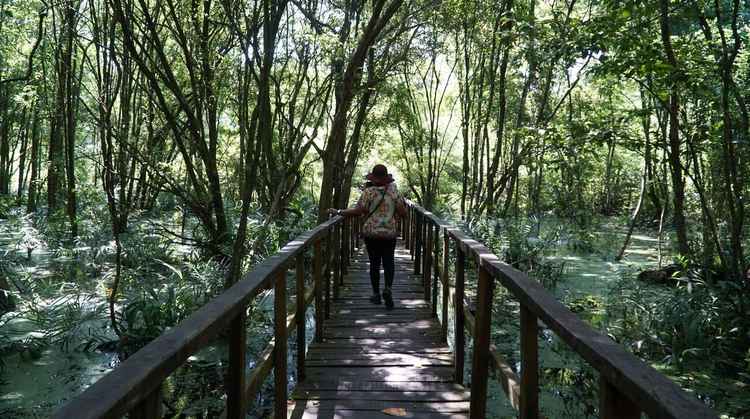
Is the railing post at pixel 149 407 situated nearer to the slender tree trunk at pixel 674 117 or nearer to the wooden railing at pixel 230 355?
the wooden railing at pixel 230 355

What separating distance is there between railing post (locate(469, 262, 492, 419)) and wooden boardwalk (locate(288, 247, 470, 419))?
0.37 metres

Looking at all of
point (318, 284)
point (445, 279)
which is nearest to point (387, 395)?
point (318, 284)

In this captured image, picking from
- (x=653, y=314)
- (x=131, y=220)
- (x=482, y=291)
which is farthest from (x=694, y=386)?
(x=131, y=220)

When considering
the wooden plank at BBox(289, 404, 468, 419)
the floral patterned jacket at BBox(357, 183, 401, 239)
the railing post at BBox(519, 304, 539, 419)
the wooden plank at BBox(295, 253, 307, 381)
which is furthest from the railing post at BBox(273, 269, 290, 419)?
the floral patterned jacket at BBox(357, 183, 401, 239)

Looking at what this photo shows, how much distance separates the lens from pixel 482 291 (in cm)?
297

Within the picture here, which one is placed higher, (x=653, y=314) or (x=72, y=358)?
(x=653, y=314)

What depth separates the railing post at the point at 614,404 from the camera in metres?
1.43

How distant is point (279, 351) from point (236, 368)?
941mm

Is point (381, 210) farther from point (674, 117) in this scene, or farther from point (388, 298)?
point (674, 117)

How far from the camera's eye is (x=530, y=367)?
2.19 metres

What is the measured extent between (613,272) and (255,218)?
21.8 feet

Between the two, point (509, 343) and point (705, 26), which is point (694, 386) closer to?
point (509, 343)

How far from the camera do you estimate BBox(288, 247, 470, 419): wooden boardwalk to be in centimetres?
342

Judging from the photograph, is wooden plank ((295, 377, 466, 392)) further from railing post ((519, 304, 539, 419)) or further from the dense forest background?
railing post ((519, 304, 539, 419))
